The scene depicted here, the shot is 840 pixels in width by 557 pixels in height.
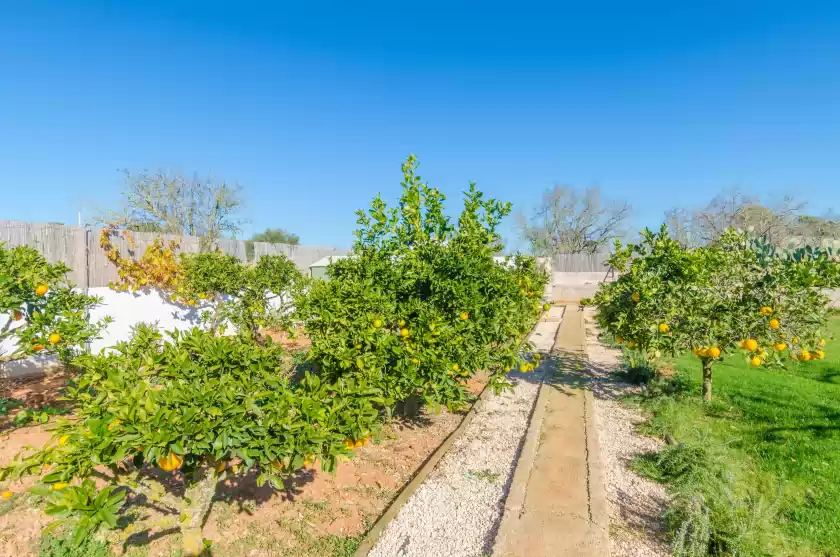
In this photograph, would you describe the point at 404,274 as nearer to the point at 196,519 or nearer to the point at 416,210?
the point at 416,210

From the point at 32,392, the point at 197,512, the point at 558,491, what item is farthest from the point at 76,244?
the point at 558,491

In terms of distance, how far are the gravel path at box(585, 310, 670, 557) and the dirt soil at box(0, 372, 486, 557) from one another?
186 centimetres

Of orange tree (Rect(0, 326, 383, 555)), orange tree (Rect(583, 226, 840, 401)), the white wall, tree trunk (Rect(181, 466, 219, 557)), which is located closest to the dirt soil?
tree trunk (Rect(181, 466, 219, 557))

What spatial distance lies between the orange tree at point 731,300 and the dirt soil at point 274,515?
133 inches

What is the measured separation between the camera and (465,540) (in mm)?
3295

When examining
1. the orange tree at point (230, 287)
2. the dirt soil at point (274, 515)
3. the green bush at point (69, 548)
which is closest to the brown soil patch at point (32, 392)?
the dirt soil at point (274, 515)

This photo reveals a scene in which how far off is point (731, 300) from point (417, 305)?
386 centimetres

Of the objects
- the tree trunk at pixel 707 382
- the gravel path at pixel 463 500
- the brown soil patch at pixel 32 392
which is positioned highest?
the tree trunk at pixel 707 382

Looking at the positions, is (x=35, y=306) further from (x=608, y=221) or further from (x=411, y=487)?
(x=608, y=221)

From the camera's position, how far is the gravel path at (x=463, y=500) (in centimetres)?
322

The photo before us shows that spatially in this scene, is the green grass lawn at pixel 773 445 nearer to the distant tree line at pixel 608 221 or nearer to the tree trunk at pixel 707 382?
the tree trunk at pixel 707 382

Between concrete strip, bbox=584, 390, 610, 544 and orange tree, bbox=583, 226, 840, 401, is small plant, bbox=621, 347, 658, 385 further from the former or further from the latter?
concrete strip, bbox=584, 390, 610, 544

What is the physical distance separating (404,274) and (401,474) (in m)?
2.14

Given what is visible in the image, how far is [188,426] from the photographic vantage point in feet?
6.79
